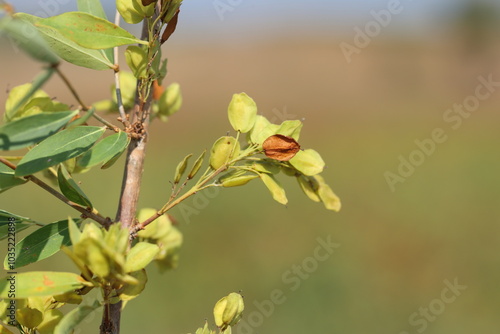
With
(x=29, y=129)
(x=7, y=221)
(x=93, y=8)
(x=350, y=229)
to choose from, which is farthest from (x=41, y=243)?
(x=350, y=229)

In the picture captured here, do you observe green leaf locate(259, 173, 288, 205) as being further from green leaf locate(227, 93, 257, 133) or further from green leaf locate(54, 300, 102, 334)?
green leaf locate(54, 300, 102, 334)

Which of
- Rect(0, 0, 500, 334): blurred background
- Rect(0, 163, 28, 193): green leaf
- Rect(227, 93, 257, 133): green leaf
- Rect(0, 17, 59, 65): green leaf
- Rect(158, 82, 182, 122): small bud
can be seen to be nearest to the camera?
Rect(0, 17, 59, 65): green leaf

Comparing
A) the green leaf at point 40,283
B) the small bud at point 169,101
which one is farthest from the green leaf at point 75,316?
the small bud at point 169,101

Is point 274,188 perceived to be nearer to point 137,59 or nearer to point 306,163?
point 306,163

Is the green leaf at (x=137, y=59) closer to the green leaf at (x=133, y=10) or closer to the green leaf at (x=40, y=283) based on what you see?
the green leaf at (x=133, y=10)

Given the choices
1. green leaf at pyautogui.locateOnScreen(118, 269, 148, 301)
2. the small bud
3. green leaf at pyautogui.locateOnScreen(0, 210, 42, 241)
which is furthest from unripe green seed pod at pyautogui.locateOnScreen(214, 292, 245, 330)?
the small bud

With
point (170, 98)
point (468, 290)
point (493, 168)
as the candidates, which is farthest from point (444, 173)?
point (170, 98)
